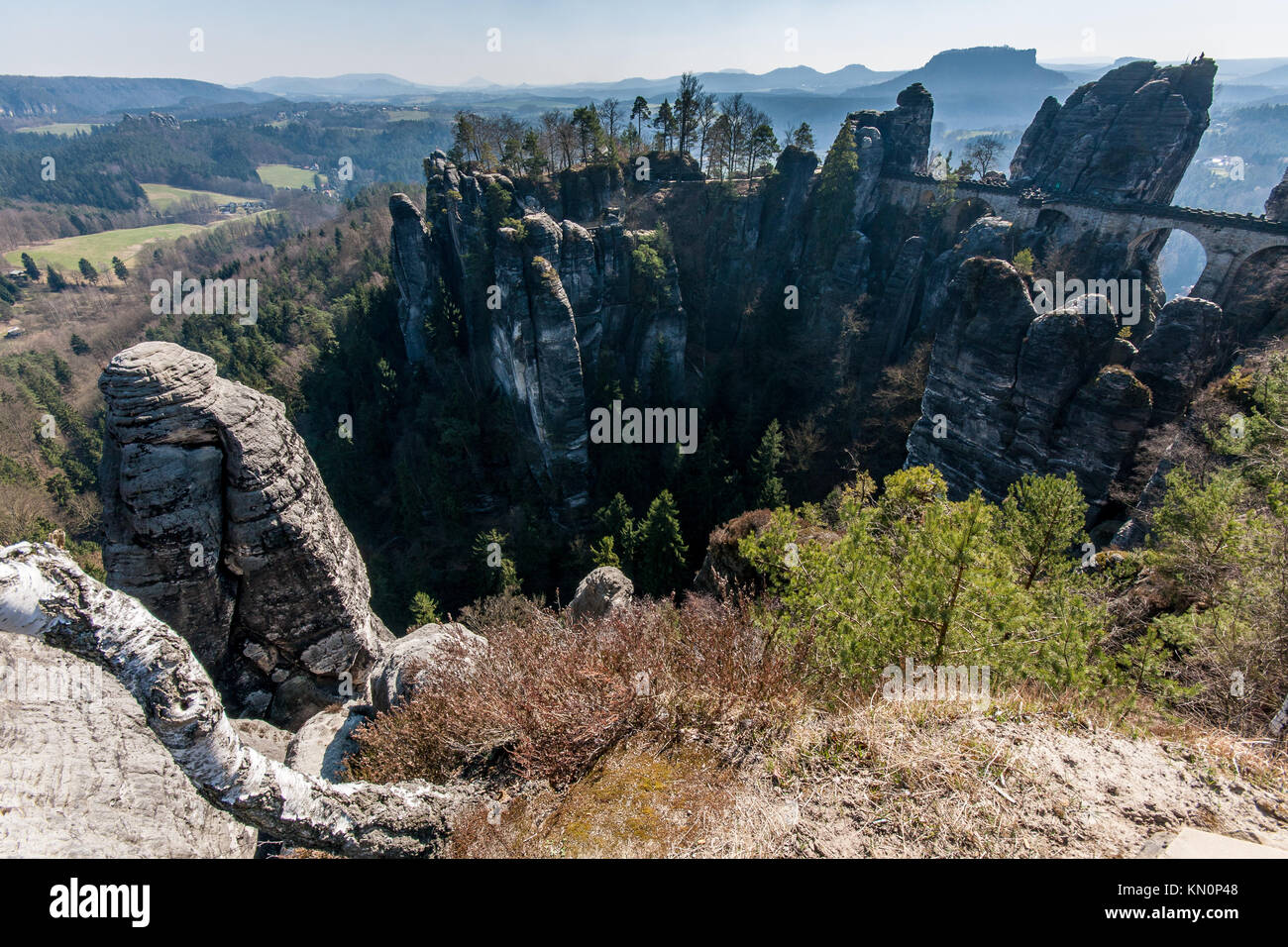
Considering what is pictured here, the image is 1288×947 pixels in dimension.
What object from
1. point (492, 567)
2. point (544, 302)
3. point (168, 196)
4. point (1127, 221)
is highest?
point (168, 196)

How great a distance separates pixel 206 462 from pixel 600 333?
31.5 metres

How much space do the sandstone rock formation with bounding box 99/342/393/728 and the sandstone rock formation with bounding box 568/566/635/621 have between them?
29.0 ft

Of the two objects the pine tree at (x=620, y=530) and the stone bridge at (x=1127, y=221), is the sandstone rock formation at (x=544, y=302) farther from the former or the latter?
the stone bridge at (x=1127, y=221)

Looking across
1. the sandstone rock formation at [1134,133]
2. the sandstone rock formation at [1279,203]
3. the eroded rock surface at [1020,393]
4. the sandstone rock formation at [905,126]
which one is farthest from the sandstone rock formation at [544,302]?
the sandstone rock formation at [1279,203]

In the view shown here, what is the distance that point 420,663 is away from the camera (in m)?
11.3

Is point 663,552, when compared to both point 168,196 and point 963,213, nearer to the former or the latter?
point 963,213

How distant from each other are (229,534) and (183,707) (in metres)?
5.88

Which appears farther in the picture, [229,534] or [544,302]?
[544,302]

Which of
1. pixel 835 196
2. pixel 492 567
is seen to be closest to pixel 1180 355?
pixel 835 196

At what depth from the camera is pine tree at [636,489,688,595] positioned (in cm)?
2783

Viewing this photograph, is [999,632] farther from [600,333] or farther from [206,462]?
[600,333]

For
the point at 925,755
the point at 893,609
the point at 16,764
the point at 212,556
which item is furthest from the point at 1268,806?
the point at 212,556

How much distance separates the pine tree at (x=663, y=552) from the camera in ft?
91.3

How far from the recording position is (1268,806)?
237 inches
